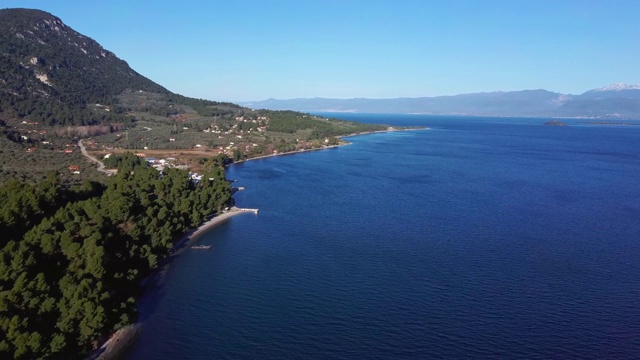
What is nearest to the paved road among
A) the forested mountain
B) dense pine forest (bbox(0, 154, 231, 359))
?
the forested mountain

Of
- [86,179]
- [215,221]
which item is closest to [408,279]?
[215,221]

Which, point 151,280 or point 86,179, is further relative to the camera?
point 86,179

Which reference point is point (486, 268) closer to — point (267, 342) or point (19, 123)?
point (267, 342)

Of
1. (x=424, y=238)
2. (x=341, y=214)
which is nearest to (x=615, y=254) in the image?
(x=424, y=238)

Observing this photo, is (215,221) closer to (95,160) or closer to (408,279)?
(408,279)

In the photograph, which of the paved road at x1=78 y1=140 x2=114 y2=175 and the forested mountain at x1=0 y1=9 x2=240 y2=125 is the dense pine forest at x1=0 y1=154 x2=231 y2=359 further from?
the forested mountain at x1=0 y1=9 x2=240 y2=125

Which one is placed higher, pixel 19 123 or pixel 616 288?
pixel 19 123
